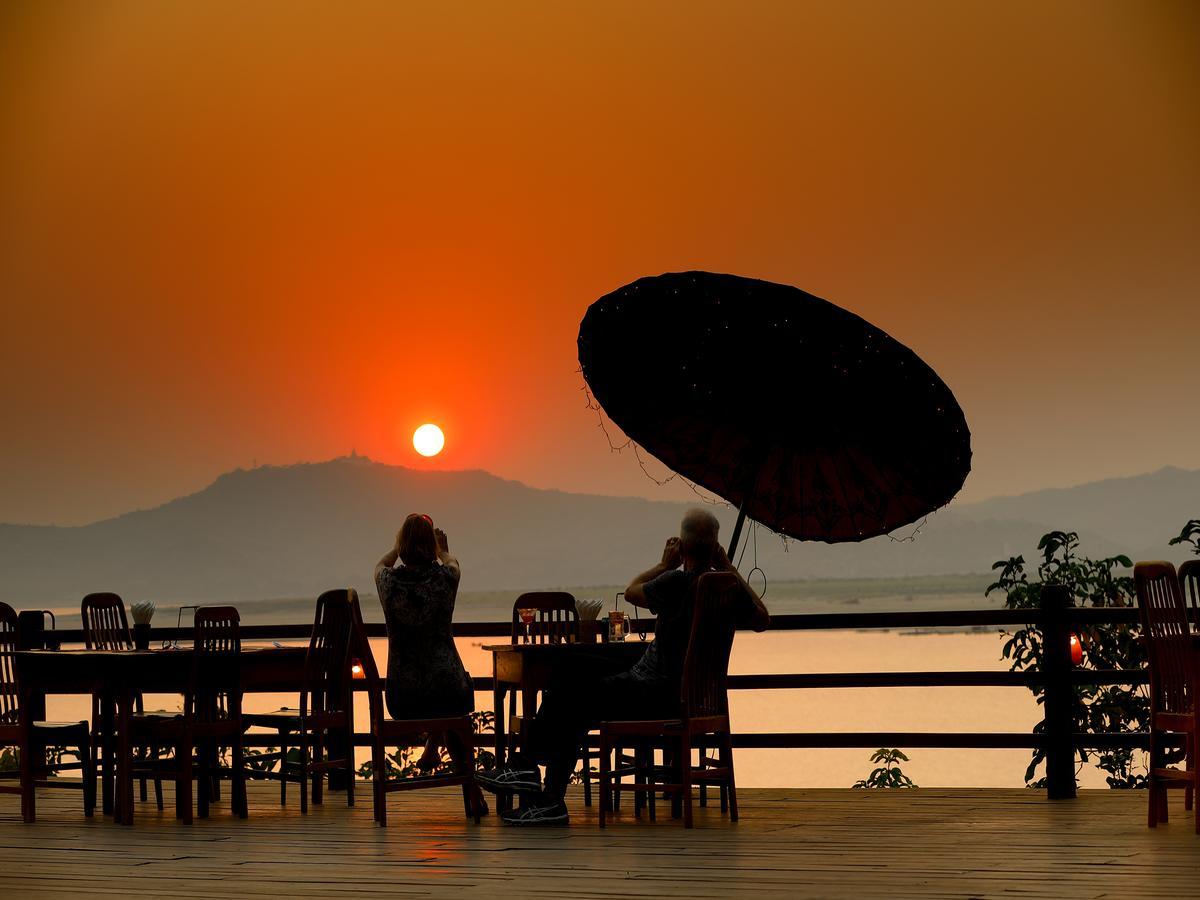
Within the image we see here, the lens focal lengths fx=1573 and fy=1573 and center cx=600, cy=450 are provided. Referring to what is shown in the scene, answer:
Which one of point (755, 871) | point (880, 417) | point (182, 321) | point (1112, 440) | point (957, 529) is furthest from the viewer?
point (957, 529)

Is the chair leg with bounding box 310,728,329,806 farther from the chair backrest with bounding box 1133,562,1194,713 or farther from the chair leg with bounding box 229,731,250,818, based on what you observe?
the chair backrest with bounding box 1133,562,1194,713

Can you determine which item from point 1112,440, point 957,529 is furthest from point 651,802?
point 957,529

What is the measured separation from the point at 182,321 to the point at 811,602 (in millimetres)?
30744

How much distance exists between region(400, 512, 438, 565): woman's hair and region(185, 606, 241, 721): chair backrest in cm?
87

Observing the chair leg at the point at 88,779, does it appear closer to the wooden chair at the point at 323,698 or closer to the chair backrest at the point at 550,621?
the wooden chair at the point at 323,698

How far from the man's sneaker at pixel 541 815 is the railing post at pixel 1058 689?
2395mm

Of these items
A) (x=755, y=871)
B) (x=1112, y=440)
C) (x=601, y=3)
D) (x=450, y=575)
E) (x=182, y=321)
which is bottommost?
(x=755, y=871)

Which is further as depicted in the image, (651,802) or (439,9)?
(439,9)

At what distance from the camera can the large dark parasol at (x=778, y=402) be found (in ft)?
19.7

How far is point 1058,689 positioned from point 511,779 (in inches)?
105

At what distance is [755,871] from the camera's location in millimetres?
5203

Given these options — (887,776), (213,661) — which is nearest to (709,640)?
(213,661)

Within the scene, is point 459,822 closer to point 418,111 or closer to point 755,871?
point 755,871

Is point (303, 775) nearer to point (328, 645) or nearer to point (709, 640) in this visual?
point (328, 645)
